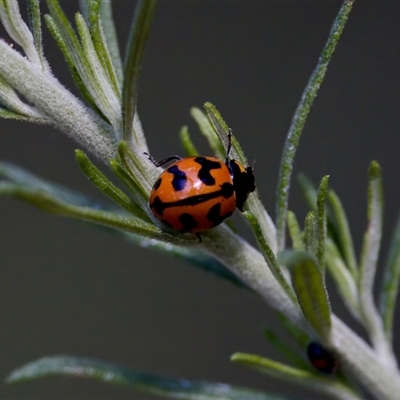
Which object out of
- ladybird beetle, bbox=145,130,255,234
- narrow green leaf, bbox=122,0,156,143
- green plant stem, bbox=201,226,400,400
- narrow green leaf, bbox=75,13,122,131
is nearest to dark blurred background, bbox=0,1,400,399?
green plant stem, bbox=201,226,400,400

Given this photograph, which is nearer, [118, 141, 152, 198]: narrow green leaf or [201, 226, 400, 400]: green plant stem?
[118, 141, 152, 198]: narrow green leaf

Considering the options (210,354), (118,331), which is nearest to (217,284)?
(210,354)

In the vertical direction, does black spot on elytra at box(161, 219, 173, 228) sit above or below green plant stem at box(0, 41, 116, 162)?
below

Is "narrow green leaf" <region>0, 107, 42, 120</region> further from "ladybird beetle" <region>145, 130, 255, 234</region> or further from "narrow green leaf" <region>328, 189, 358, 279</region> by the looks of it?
"narrow green leaf" <region>328, 189, 358, 279</region>

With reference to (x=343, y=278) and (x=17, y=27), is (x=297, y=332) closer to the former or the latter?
(x=343, y=278)

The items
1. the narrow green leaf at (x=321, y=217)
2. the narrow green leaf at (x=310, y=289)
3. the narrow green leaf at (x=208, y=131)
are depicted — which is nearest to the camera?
the narrow green leaf at (x=310, y=289)

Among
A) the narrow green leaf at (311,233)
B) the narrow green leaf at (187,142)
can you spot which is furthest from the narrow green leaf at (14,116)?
the narrow green leaf at (311,233)

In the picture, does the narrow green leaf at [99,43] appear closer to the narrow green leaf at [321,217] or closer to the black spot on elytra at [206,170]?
the black spot on elytra at [206,170]
